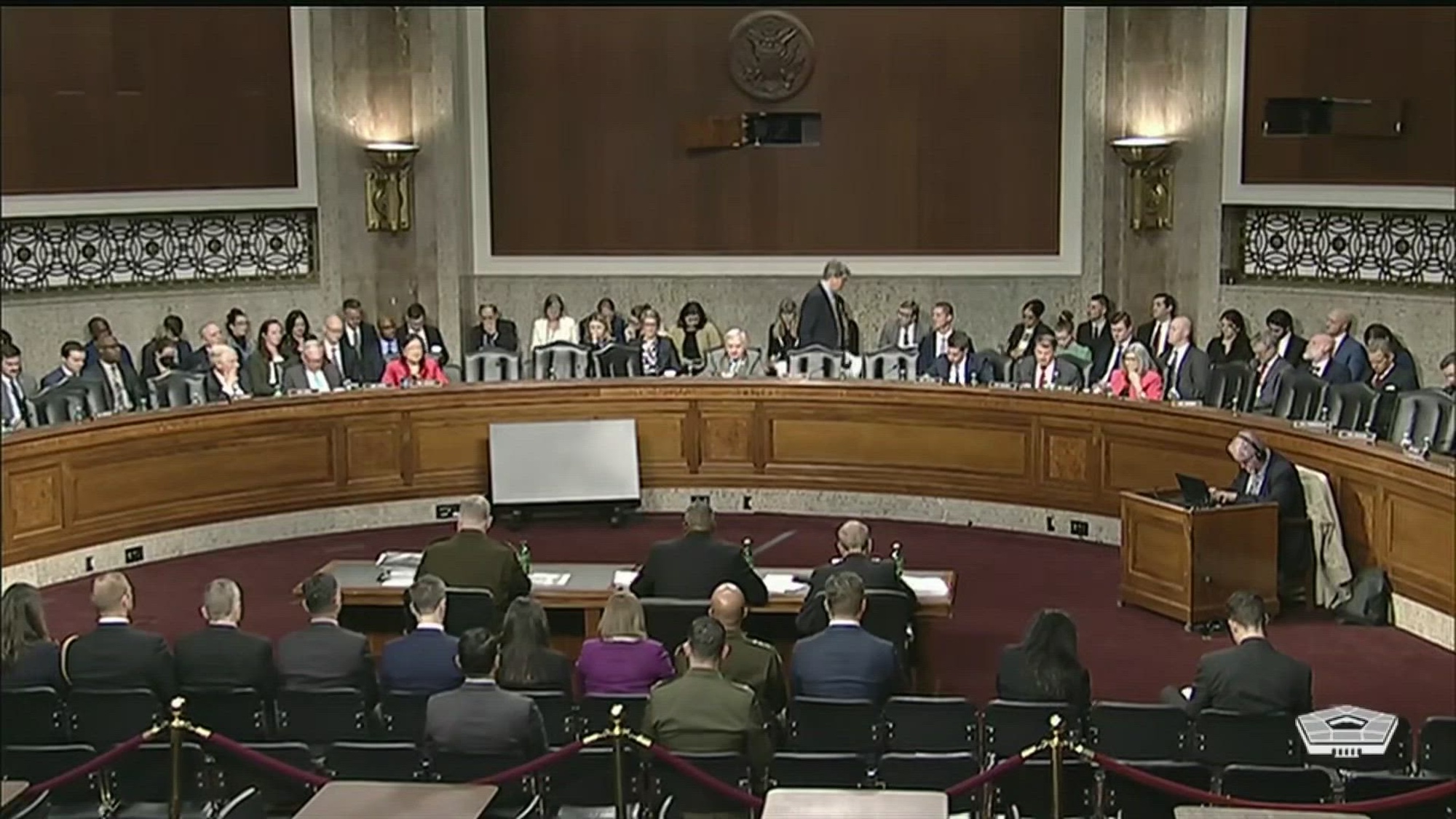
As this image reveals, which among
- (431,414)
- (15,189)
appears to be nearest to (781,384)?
(431,414)

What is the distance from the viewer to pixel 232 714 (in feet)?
27.5

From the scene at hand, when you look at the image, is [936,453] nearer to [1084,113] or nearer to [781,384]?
[781,384]

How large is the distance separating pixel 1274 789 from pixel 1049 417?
726 centimetres

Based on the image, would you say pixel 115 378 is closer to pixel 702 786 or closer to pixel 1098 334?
pixel 1098 334

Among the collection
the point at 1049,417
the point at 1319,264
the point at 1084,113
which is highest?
the point at 1084,113

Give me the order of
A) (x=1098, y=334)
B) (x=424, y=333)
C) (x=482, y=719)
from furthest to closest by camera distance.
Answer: (x=424, y=333) < (x=1098, y=334) < (x=482, y=719)

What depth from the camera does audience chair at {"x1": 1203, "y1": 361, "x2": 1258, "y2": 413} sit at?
14.0m

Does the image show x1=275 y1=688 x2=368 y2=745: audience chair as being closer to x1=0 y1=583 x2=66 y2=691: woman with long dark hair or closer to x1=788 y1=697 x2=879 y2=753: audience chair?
x1=0 y1=583 x2=66 y2=691: woman with long dark hair

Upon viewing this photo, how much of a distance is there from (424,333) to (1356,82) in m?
8.23

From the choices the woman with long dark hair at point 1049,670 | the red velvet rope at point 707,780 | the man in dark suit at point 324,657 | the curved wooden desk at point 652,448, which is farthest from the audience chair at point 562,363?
the red velvet rope at point 707,780

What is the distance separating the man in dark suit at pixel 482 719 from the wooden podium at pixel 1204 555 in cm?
532

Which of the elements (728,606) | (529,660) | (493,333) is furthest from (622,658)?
(493,333)

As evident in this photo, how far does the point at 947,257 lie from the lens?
720 inches

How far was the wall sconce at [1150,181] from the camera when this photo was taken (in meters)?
17.2
